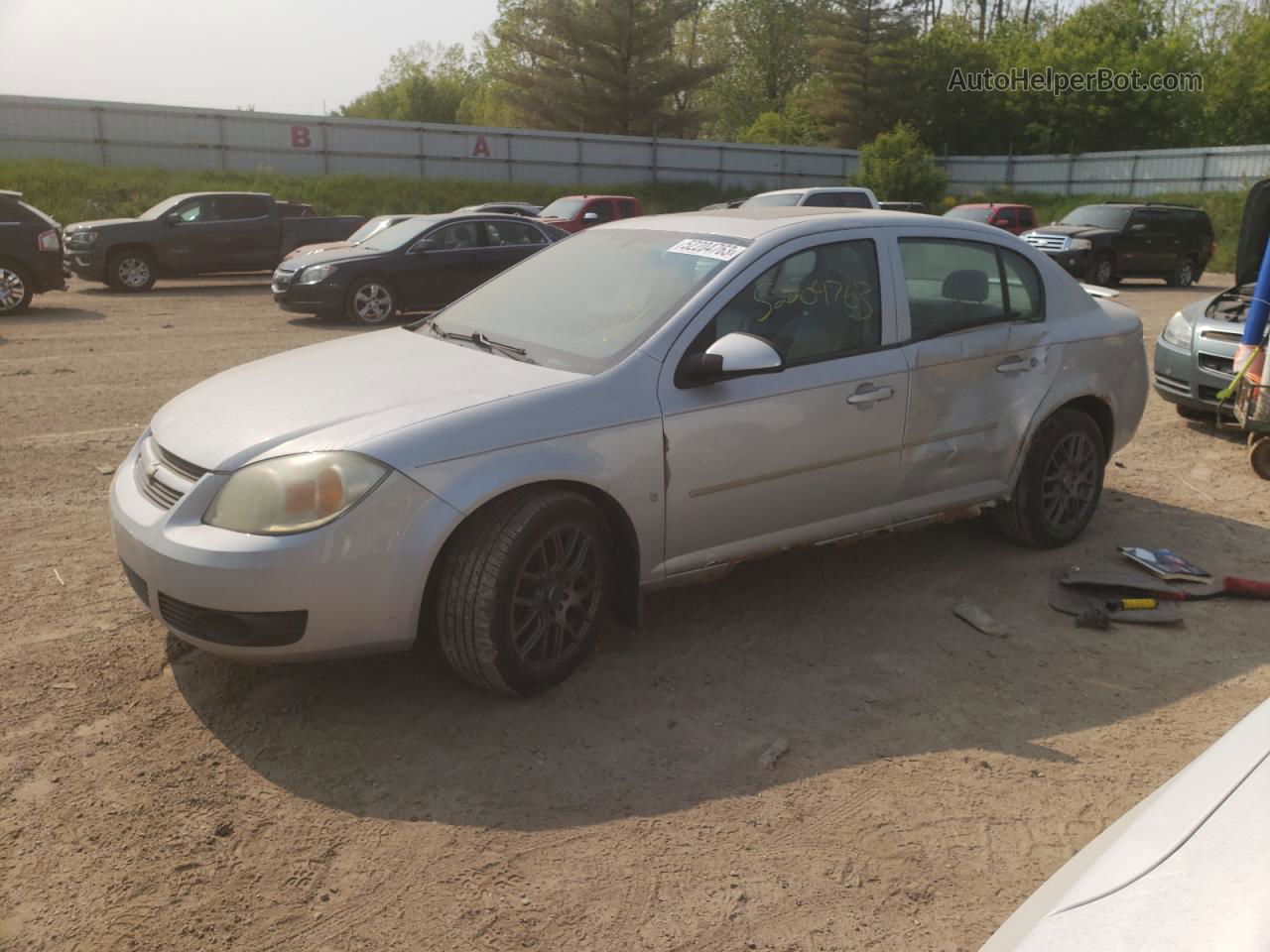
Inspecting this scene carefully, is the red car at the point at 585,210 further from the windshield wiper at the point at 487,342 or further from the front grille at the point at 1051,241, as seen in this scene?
the windshield wiper at the point at 487,342

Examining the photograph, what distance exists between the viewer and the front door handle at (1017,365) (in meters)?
5.01

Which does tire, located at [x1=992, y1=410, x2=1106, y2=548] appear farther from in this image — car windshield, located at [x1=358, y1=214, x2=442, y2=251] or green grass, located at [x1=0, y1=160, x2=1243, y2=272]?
green grass, located at [x1=0, y1=160, x2=1243, y2=272]

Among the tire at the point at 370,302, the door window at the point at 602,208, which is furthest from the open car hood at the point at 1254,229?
the door window at the point at 602,208

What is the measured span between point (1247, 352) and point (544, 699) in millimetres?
5559

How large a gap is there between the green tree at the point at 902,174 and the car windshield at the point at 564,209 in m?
18.6

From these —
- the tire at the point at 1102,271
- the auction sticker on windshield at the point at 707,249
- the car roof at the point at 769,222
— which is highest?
the car roof at the point at 769,222

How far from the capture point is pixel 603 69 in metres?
49.6

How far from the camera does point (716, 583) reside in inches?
196

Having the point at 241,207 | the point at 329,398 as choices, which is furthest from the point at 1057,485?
the point at 241,207

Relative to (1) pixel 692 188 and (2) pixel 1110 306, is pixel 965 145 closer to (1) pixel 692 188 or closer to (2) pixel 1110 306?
(1) pixel 692 188

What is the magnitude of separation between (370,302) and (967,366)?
10647mm

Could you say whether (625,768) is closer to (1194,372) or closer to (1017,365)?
(1017,365)

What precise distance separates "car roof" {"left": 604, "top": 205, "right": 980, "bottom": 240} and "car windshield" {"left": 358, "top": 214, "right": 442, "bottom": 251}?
10035 mm

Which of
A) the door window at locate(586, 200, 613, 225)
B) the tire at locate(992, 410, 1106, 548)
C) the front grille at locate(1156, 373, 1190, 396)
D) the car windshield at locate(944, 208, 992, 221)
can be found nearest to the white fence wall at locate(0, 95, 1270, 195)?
the door window at locate(586, 200, 613, 225)
